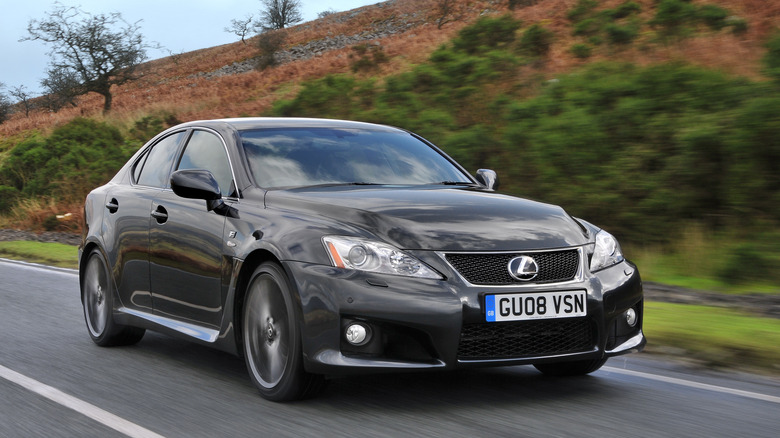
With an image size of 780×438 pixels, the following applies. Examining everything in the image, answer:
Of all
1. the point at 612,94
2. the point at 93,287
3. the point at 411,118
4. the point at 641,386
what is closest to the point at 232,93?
the point at 411,118

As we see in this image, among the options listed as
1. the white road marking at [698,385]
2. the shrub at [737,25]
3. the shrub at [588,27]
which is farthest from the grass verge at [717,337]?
the shrub at [588,27]

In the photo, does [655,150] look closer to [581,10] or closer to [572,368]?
[572,368]

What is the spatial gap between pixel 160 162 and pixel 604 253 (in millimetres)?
3315

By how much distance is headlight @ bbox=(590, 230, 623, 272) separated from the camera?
520cm

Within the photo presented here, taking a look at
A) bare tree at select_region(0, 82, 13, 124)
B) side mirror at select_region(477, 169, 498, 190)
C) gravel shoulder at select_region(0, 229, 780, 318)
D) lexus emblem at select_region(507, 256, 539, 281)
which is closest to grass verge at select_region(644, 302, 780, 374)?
gravel shoulder at select_region(0, 229, 780, 318)

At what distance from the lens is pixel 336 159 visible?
20.1ft

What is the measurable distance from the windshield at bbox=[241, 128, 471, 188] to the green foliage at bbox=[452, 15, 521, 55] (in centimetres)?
1815

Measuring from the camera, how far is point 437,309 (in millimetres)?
4637

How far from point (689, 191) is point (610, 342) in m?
7.95

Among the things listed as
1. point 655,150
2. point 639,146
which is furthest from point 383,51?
point 655,150

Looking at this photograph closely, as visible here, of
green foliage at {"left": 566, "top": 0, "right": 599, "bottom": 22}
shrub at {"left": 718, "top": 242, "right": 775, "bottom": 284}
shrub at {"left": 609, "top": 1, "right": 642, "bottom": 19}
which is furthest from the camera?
green foliage at {"left": 566, "top": 0, "right": 599, "bottom": 22}

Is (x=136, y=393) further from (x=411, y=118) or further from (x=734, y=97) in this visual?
(x=411, y=118)

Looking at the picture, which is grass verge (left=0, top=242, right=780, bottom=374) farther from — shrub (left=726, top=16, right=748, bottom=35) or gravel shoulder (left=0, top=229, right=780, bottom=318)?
shrub (left=726, top=16, right=748, bottom=35)

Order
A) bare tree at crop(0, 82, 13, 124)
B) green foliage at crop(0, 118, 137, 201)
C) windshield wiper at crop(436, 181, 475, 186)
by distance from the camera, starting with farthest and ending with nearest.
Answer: bare tree at crop(0, 82, 13, 124) < green foliage at crop(0, 118, 137, 201) < windshield wiper at crop(436, 181, 475, 186)
